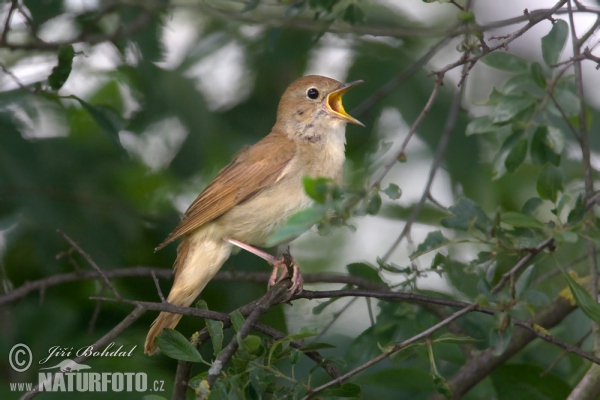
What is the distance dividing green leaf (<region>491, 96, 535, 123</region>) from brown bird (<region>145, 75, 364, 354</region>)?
1273mm

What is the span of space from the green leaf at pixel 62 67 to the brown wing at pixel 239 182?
41.9 inches

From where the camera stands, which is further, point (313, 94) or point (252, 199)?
point (313, 94)

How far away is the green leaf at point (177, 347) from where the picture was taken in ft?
9.47

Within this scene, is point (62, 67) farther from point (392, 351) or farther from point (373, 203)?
point (392, 351)

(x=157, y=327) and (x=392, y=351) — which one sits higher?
(x=157, y=327)

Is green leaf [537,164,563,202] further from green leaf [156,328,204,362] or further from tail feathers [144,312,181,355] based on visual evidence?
tail feathers [144,312,181,355]

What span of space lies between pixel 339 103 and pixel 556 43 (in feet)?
6.30

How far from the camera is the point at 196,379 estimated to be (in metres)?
2.81

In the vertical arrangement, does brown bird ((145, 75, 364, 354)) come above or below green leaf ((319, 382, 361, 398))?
above

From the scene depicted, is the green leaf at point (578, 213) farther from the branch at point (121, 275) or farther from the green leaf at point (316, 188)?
the branch at point (121, 275)

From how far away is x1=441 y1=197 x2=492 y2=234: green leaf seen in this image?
118 inches

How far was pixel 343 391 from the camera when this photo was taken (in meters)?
2.95

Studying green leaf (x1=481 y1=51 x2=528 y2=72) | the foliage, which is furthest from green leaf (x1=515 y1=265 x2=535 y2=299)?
green leaf (x1=481 y1=51 x2=528 y2=72)

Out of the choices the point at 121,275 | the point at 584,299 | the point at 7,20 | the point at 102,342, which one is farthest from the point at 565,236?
the point at 7,20
